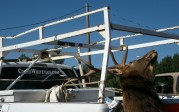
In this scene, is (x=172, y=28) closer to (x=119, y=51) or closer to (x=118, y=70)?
(x=119, y=51)

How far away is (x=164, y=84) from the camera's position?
9.39 metres

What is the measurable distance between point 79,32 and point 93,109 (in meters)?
1.31

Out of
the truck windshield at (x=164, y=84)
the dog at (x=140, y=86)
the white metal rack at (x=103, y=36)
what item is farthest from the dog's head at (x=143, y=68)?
the truck windshield at (x=164, y=84)

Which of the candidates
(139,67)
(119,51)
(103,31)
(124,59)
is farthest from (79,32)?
(119,51)

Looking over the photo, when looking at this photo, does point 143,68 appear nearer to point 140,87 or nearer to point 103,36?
point 140,87

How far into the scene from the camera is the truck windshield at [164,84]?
9.33 metres

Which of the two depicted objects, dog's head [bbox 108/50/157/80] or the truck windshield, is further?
the truck windshield

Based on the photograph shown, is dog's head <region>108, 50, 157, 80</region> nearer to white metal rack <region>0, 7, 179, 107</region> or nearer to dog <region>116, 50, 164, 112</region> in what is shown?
dog <region>116, 50, 164, 112</region>

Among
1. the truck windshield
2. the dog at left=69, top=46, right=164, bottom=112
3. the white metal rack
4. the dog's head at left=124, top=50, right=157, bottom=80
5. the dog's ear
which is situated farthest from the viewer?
the truck windshield

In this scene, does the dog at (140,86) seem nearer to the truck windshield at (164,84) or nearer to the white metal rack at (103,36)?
the white metal rack at (103,36)

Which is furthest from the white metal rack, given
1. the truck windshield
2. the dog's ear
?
the truck windshield

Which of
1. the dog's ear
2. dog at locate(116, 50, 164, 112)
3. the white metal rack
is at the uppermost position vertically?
the white metal rack

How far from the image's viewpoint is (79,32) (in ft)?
17.6

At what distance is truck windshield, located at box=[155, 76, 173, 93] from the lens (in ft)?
30.6
